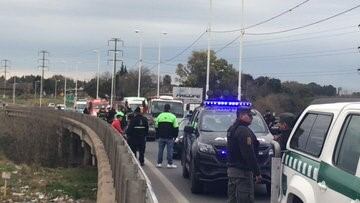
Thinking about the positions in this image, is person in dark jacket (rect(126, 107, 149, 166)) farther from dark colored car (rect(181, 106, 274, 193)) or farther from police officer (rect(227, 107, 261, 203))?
police officer (rect(227, 107, 261, 203))

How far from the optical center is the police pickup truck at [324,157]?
5.38 metres

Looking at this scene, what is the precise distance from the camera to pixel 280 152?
7.83 m

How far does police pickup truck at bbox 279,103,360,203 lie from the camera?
5375 millimetres

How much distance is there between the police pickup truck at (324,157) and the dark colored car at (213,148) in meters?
4.99

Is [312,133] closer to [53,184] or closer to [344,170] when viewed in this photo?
[344,170]

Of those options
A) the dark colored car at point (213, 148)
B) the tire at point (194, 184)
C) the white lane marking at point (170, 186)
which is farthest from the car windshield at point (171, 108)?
the tire at point (194, 184)

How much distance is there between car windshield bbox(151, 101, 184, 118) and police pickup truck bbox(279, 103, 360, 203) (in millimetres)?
29666

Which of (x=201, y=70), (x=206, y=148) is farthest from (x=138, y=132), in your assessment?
(x=201, y=70)

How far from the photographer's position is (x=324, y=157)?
19.5 ft

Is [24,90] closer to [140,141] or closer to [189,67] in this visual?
[189,67]

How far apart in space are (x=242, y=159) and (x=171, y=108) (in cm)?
2773

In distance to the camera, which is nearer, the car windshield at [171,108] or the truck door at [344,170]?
the truck door at [344,170]

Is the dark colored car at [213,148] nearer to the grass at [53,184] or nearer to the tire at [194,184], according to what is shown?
the tire at [194,184]

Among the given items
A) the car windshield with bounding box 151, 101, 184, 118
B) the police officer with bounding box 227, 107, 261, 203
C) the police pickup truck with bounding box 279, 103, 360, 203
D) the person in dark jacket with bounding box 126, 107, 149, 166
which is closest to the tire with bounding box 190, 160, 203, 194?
the police officer with bounding box 227, 107, 261, 203
